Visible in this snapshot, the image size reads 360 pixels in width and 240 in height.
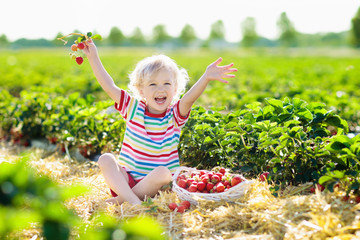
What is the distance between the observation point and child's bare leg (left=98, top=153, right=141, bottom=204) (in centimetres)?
287

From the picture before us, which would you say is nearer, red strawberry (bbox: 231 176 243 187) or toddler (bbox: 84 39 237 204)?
red strawberry (bbox: 231 176 243 187)

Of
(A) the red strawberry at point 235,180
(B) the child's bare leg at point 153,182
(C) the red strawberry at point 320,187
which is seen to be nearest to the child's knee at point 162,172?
(B) the child's bare leg at point 153,182

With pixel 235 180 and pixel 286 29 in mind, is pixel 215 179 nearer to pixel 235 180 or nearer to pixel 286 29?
pixel 235 180

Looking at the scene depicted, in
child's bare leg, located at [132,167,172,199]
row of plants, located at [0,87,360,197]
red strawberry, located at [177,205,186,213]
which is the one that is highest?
row of plants, located at [0,87,360,197]

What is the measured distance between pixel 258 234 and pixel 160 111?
147cm

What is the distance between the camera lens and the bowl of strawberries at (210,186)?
2.62 metres

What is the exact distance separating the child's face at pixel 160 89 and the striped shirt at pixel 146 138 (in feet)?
0.36

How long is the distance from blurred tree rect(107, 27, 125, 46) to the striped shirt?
9901 centimetres

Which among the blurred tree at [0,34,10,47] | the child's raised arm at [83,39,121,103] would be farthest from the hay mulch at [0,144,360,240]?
the blurred tree at [0,34,10,47]

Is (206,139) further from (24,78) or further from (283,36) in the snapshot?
(283,36)

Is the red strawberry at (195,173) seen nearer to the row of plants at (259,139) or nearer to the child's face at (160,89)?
the row of plants at (259,139)

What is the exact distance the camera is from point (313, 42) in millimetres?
122312

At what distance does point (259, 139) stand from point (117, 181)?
1212 mm

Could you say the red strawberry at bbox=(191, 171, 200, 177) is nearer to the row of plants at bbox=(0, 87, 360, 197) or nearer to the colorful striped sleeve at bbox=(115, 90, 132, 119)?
the row of plants at bbox=(0, 87, 360, 197)
